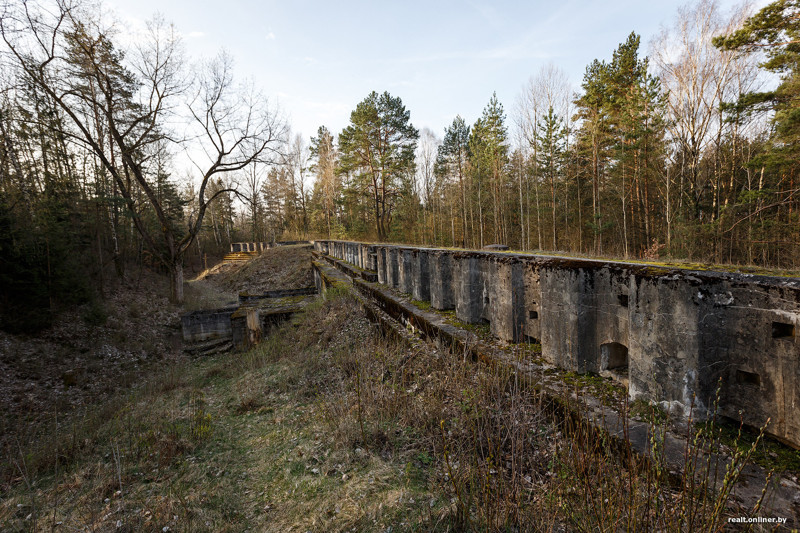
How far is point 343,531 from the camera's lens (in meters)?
1.83

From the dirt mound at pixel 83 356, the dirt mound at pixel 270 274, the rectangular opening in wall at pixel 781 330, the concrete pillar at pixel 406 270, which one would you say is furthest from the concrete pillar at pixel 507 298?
the dirt mound at pixel 270 274

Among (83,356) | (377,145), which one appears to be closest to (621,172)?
(377,145)

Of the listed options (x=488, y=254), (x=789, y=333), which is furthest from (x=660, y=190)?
(x=789, y=333)

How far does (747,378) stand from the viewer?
153 cm

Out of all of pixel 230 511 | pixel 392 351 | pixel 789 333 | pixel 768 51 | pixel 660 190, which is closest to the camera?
pixel 789 333

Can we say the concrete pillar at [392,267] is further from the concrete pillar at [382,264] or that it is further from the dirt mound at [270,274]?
the dirt mound at [270,274]

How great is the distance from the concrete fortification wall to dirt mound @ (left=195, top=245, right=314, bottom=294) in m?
15.1

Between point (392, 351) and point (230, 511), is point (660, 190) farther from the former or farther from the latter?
point (230, 511)

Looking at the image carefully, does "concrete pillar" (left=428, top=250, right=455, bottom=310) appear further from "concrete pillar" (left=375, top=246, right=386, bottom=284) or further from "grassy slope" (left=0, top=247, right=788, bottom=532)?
"concrete pillar" (left=375, top=246, right=386, bottom=284)

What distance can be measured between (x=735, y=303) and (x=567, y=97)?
20.6m

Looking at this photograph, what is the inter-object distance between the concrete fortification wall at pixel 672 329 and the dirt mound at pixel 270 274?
15135mm

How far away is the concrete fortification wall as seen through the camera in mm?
1414

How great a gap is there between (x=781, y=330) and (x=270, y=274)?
2159 centimetres

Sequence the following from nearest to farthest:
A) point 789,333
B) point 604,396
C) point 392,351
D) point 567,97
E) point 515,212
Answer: point 789,333 < point 604,396 < point 392,351 < point 567,97 < point 515,212
